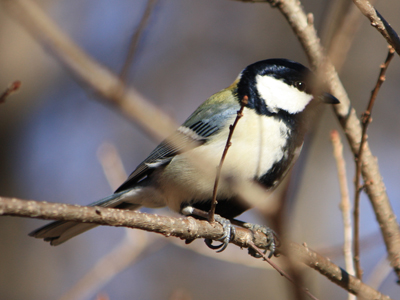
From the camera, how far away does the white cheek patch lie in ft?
9.47

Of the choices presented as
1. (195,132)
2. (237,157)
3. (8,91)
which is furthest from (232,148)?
(8,91)

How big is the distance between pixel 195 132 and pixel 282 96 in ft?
2.04

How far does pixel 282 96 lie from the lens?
294cm

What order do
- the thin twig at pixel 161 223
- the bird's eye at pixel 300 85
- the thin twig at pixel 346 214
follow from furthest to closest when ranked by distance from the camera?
the bird's eye at pixel 300 85 → the thin twig at pixel 346 214 → the thin twig at pixel 161 223

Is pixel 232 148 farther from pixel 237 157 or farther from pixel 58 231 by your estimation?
pixel 58 231

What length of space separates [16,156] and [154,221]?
15.6ft

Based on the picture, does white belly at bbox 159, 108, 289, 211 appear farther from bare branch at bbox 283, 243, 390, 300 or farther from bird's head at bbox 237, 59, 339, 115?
bare branch at bbox 283, 243, 390, 300

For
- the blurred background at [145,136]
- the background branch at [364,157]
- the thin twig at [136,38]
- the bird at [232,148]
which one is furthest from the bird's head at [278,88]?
the blurred background at [145,136]

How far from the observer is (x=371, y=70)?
6.36 meters

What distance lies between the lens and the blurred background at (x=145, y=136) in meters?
5.86

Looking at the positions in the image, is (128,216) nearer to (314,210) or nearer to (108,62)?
(108,62)

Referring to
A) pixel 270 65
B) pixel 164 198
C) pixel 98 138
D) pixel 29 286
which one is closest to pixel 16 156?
pixel 98 138

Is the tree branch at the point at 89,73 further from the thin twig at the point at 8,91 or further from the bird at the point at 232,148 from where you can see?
the bird at the point at 232,148

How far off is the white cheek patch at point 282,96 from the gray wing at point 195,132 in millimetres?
211
